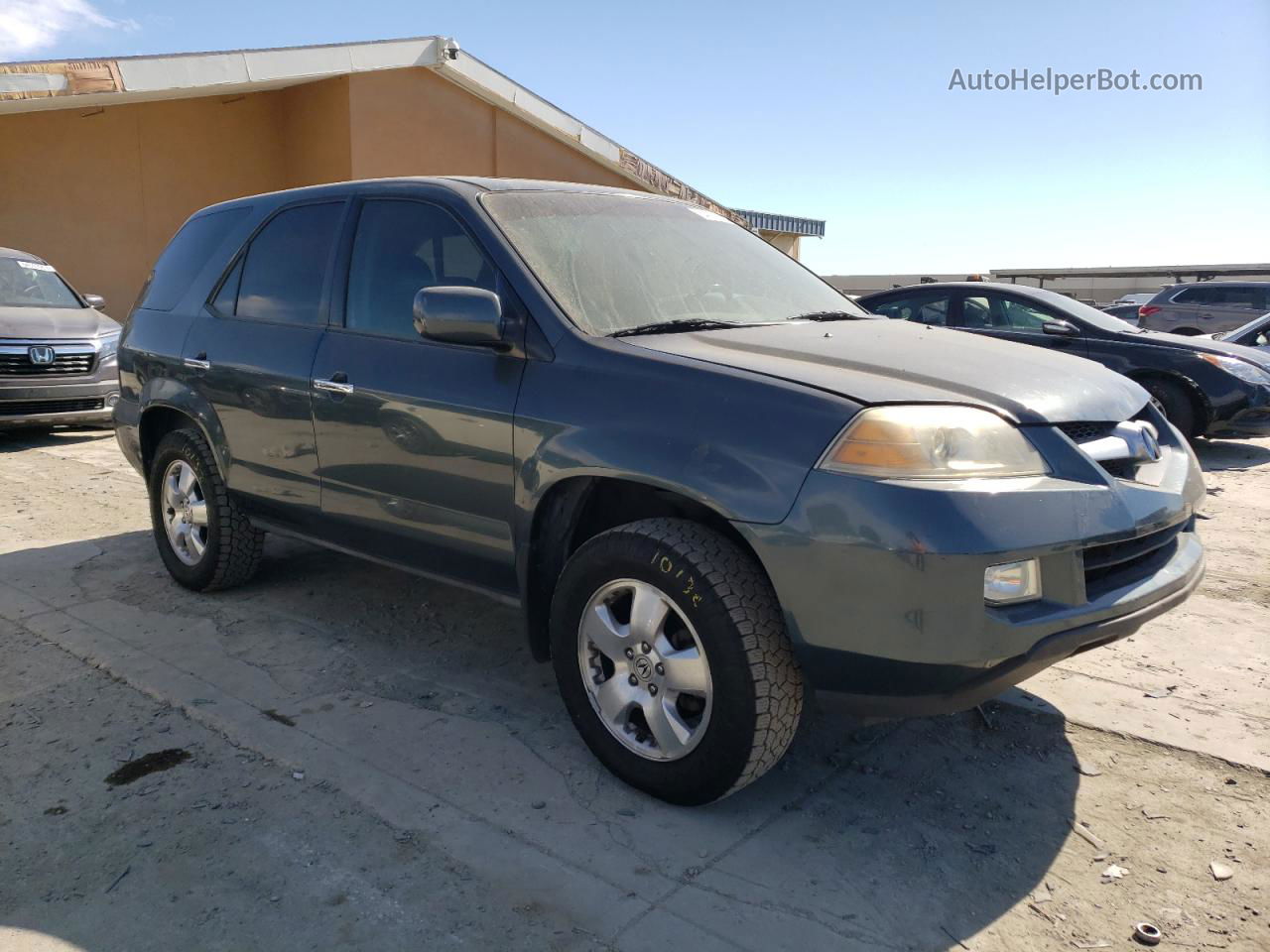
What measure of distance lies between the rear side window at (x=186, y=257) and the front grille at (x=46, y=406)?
4673 millimetres

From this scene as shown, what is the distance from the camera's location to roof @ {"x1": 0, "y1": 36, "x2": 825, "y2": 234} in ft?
36.2

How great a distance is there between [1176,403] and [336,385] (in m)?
7.26

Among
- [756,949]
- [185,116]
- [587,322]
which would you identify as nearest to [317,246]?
[587,322]

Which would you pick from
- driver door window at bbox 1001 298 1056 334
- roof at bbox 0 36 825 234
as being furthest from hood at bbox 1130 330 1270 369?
roof at bbox 0 36 825 234

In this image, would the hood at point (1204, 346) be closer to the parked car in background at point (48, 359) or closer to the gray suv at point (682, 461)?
the gray suv at point (682, 461)

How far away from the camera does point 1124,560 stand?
2629 mm

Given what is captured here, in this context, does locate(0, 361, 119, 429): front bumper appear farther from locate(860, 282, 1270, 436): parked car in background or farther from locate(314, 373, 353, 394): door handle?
locate(860, 282, 1270, 436): parked car in background

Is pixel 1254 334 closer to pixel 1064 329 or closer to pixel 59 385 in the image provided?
pixel 1064 329

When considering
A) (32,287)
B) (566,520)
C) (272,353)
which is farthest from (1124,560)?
(32,287)

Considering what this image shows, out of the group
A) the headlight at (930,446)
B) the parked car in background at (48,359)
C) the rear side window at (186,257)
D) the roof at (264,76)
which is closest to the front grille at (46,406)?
the parked car in background at (48,359)

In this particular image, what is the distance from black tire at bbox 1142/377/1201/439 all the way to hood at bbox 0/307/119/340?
9.63 metres

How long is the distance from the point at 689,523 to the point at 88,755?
2.08 metres

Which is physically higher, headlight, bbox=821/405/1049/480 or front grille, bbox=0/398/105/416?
headlight, bbox=821/405/1049/480

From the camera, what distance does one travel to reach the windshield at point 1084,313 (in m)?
8.53
